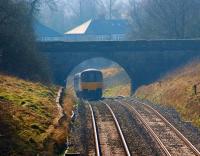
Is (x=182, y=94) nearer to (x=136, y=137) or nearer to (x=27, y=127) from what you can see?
(x=136, y=137)

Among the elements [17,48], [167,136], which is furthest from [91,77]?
[167,136]

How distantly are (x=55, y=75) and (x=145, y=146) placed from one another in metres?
38.7

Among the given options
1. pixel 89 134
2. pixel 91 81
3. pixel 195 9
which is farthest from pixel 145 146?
pixel 195 9

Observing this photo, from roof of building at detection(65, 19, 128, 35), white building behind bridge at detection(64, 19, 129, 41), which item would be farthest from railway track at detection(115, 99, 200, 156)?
white building behind bridge at detection(64, 19, 129, 41)

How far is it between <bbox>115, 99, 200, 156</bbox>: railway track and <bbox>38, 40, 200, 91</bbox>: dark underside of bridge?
2591 cm

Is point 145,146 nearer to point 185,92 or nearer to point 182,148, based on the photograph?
point 182,148

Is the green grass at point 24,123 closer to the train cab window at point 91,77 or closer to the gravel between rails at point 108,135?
the gravel between rails at point 108,135

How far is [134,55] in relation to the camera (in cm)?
→ 5850

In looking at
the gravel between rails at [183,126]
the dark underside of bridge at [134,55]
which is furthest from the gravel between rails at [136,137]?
the dark underside of bridge at [134,55]

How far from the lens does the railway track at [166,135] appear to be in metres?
19.3

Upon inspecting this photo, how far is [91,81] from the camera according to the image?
5062cm

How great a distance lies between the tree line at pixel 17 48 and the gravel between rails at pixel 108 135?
13123 mm

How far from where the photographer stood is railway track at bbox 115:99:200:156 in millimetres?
19328

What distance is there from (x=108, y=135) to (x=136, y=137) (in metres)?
1.38
